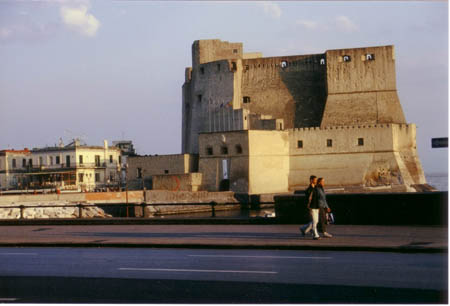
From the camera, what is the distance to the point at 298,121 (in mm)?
56969

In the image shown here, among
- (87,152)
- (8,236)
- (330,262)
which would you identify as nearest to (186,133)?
(87,152)

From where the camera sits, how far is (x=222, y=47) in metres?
57.3

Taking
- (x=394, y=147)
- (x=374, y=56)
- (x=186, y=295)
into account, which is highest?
(x=374, y=56)

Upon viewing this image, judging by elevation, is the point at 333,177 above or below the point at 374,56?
below

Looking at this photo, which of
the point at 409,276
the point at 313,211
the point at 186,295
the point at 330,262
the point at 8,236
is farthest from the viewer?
the point at 8,236

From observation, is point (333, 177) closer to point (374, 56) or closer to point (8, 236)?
point (374, 56)

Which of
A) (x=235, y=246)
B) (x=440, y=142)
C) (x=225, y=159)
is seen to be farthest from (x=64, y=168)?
(x=440, y=142)

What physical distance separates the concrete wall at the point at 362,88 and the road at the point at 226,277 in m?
43.7

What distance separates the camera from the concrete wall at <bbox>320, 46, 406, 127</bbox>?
175 ft

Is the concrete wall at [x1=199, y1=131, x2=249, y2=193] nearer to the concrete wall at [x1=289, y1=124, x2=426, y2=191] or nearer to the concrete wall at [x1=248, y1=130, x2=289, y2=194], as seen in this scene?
the concrete wall at [x1=248, y1=130, x2=289, y2=194]

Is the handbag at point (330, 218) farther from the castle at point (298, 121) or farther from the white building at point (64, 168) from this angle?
the white building at point (64, 168)

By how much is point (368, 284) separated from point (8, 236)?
9.68 metres

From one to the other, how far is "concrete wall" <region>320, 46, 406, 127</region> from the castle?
0.08 meters

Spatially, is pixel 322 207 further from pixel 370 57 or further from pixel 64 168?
pixel 64 168
